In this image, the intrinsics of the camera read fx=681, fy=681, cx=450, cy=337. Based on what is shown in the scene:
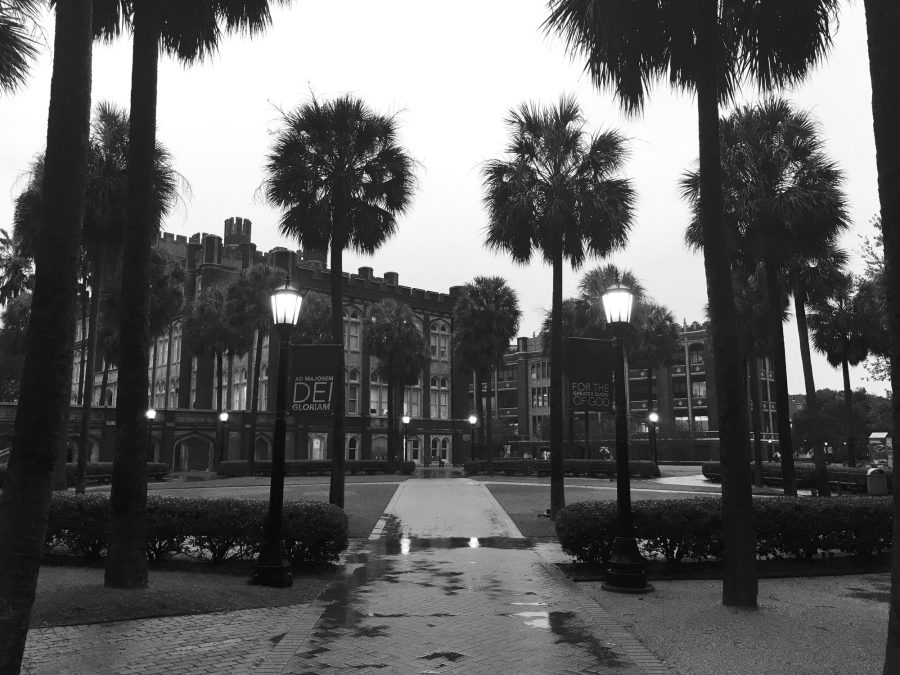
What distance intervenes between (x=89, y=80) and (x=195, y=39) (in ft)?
19.5

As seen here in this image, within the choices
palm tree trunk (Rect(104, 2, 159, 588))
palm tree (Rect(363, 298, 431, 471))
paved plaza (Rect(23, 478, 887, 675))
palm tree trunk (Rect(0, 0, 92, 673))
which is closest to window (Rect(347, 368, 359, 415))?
palm tree (Rect(363, 298, 431, 471))

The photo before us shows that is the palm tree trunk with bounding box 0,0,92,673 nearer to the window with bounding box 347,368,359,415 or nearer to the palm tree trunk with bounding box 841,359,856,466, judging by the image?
the palm tree trunk with bounding box 841,359,856,466

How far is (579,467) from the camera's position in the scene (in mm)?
39875

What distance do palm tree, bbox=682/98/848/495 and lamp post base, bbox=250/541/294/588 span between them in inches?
657

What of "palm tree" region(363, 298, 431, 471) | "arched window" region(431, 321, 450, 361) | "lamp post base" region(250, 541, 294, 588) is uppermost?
"arched window" region(431, 321, 450, 361)

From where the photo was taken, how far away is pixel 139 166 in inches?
365

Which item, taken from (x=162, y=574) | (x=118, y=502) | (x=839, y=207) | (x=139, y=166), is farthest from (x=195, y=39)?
(x=839, y=207)

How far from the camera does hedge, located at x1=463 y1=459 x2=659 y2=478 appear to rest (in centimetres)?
3969

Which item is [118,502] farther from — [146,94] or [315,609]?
[146,94]

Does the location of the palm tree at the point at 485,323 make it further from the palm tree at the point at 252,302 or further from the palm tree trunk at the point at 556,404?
the palm tree trunk at the point at 556,404

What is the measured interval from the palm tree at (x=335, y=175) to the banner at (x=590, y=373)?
798cm

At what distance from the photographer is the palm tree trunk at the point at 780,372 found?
21188 mm

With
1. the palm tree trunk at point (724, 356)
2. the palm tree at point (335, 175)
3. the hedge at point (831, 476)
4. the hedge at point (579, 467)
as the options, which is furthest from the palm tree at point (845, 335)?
the palm tree trunk at point (724, 356)

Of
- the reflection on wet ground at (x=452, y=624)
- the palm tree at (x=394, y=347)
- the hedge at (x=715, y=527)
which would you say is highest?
the palm tree at (x=394, y=347)
